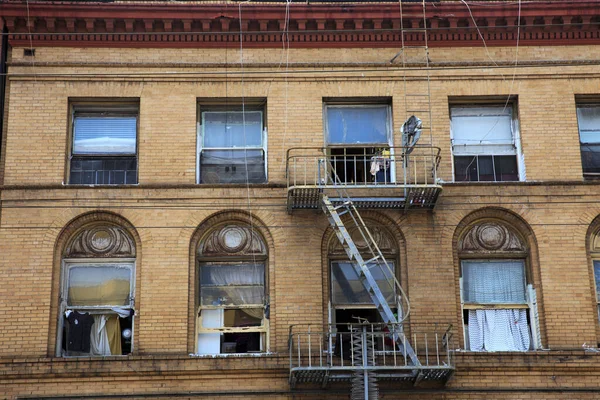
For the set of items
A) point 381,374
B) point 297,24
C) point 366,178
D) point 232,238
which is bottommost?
point 381,374

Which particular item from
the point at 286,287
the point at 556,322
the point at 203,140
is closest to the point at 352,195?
the point at 286,287

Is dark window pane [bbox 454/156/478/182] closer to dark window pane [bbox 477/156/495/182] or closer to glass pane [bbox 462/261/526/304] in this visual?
dark window pane [bbox 477/156/495/182]

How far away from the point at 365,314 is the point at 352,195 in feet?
7.57

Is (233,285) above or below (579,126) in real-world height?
below

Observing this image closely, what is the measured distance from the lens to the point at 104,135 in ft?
61.9

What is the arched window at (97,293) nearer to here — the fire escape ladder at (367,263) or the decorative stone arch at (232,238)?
the decorative stone arch at (232,238)

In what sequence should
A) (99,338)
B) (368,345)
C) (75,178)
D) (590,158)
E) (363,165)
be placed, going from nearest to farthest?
(368,345), (99,338), (75,178), (363,165), (590,158)

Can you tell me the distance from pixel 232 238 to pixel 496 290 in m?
5.27

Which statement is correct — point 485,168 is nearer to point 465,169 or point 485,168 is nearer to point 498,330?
point 465,169

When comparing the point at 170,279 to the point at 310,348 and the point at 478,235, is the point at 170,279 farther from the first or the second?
the point at 478,235

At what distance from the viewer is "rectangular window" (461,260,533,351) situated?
58.2 ft

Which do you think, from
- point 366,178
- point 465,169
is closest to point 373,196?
point 366,178

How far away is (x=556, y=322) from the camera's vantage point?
1744 cm

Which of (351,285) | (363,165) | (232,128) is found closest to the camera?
(351,285)
